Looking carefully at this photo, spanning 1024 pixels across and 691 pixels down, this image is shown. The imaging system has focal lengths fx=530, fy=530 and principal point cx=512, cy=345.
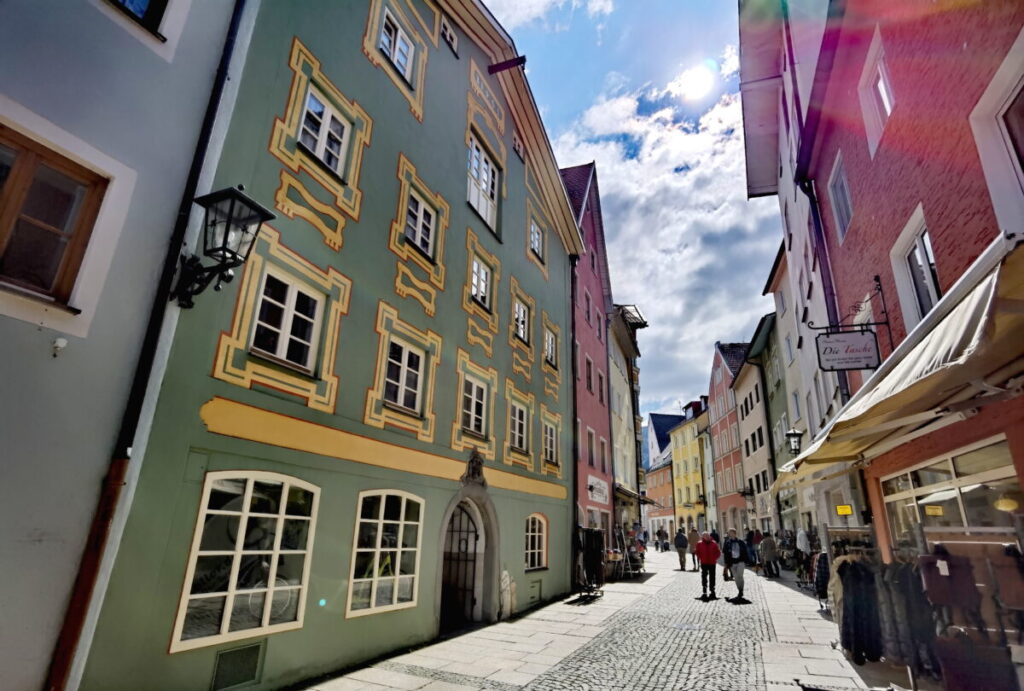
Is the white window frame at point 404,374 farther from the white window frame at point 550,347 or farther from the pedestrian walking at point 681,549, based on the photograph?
the pedestrian walking at point 681,549

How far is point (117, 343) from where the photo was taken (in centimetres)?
481

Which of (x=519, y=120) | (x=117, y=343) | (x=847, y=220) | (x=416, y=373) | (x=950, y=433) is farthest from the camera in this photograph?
(x=519, y=120)

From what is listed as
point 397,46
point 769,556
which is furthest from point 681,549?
point 397,46

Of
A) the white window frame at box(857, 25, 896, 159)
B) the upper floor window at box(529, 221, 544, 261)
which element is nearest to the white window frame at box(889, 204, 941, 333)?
the white window frame at box(857, 25, 896, 159)

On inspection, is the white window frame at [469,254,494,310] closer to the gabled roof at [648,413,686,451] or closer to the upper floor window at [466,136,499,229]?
the upper floor window at [466,136,499,229]

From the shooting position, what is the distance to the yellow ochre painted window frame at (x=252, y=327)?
593cm

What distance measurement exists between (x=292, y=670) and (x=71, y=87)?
6361mm

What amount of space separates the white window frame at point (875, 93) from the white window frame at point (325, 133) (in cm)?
796

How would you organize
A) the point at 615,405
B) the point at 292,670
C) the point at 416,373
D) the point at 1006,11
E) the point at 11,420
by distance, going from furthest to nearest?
the point at 615,405 → the point at 416,373 → the point at 292,670 → the point at 1006,11 → the point at 11,420

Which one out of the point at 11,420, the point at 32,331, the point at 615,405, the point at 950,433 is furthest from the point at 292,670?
the point at 615,405

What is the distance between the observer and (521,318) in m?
14.9

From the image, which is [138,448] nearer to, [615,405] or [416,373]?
[416,373]

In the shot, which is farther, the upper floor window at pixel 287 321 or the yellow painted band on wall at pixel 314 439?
the upper floor window at pixel 287 321

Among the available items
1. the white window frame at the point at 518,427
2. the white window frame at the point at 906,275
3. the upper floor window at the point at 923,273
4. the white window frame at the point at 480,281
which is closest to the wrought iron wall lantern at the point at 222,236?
the white window frame at the point at 480,281
